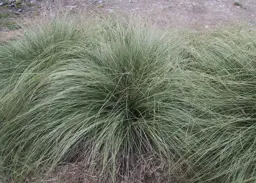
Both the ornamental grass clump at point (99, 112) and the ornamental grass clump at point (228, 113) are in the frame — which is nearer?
the ornamental grass clump at point (228, 113)

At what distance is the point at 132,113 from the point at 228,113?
2.42 ft

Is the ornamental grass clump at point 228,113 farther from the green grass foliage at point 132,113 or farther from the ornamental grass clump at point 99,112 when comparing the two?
the ornamental grass clump at point 99,112

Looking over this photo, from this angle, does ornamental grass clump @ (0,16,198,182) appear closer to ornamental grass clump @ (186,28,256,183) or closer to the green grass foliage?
the green grass foliage

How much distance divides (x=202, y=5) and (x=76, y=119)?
14.1ft

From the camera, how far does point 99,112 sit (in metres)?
2.08

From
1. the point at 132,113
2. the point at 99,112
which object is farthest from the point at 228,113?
the point at 99,112

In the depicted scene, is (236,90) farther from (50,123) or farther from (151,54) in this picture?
(50,123)

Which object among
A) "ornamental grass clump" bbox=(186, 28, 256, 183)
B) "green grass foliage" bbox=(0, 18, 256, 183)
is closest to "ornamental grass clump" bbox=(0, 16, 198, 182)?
"green grass foliage" bbox=(0, 18, 256, 183)

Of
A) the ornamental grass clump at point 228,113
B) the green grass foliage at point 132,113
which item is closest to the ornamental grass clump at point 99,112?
the green grass foliage at point 132,113

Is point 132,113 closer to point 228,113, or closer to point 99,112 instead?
point 99,112

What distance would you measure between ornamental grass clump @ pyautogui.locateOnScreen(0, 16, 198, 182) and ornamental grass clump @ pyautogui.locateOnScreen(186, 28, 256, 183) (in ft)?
0.54

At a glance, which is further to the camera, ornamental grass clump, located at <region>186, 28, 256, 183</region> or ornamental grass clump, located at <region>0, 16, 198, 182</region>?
ornamental grass clump, located at <region>0, 16, 198, 182</region>

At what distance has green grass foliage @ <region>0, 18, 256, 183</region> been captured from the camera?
1978mm

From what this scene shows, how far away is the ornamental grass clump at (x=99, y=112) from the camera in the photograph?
80.0 inches
